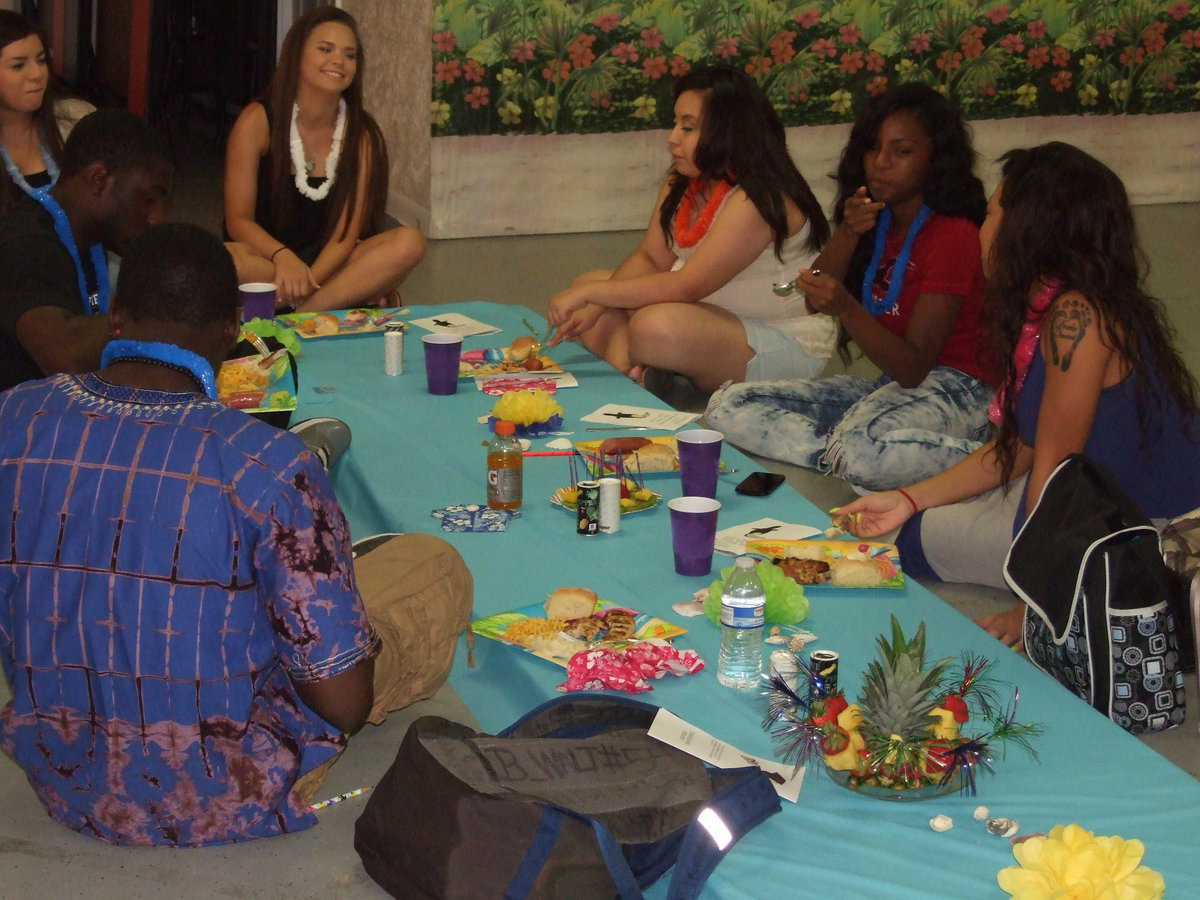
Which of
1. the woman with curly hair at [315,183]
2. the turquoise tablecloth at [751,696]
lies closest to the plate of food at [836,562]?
the turquoise tablecloth at [751,696]

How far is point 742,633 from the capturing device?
221 centimetres

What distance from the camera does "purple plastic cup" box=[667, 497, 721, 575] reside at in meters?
2.54

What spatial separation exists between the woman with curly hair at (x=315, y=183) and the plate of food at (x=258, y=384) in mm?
1347

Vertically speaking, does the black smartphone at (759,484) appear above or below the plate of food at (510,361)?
below

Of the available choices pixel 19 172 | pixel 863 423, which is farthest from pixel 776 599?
pixel 19 172

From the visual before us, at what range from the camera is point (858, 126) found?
13.9 feet

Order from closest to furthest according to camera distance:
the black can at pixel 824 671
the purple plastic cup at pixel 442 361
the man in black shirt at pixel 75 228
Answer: the black can at pixel 824 671
the man in black shirt at pixel 75 228
the purple plastic cup at pixel 442 361

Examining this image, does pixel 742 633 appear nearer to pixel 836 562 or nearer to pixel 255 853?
pixel 836 562

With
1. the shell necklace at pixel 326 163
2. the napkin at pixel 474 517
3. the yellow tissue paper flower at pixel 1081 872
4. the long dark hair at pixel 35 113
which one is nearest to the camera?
the yellow tissue paper flower at pixel 1081 872

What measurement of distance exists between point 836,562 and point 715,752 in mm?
702

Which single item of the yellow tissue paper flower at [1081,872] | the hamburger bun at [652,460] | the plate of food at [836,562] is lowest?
the yellow tissue paper flower at [1081,872]

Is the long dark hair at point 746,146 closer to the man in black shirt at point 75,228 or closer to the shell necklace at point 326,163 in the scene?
the shell necklace at point 326,163

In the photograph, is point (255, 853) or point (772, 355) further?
point (772, 355)

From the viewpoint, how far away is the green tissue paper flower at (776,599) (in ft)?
7.80
